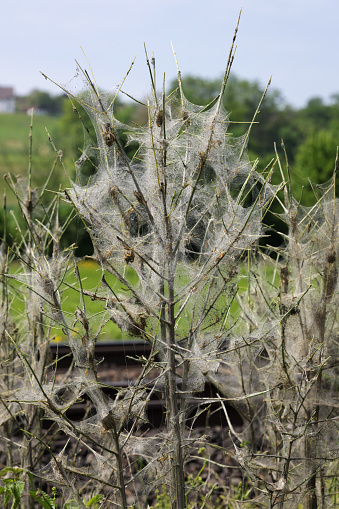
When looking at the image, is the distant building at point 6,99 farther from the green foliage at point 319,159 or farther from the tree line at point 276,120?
the green foliage at point 319,159

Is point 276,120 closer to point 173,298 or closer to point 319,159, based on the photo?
point 319,159

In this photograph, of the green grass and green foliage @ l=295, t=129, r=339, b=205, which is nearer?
the green grass

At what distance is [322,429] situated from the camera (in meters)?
2.56

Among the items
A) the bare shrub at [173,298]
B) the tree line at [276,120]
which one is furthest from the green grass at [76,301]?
the tree line at [276,120]

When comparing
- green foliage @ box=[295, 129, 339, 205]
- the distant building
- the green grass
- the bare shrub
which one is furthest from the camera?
the distant building

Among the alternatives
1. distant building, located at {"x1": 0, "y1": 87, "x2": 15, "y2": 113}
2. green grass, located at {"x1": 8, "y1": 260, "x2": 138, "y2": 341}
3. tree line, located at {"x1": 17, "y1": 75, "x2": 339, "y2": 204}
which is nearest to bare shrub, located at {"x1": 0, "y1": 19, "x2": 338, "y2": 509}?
green grass, located at {"x1": 8, "y1": 260, "x2": 138, "y2": 341}

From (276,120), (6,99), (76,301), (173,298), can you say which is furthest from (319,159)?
(6,99)

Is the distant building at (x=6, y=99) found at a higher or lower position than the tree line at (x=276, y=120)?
higher

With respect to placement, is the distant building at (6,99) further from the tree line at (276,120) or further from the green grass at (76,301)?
the green grass at (76,301)

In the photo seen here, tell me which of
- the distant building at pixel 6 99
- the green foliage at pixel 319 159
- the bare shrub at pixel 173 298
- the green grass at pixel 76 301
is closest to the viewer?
the bare shrub at pixel 173 298

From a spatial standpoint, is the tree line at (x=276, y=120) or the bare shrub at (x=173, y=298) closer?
the bare shrub at (x=173, y=298)

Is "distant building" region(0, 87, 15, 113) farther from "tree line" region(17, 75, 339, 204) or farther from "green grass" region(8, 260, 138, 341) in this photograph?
"green grass" region(8, 260, 138, 341)

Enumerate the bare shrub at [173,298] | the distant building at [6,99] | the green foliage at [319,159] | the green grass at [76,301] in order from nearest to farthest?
the bare shrub at [173,298]
the green grass at [76,301]
the green foliage at [319,159]
the distant building at [6,99]

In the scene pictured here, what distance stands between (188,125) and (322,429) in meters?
1.44
